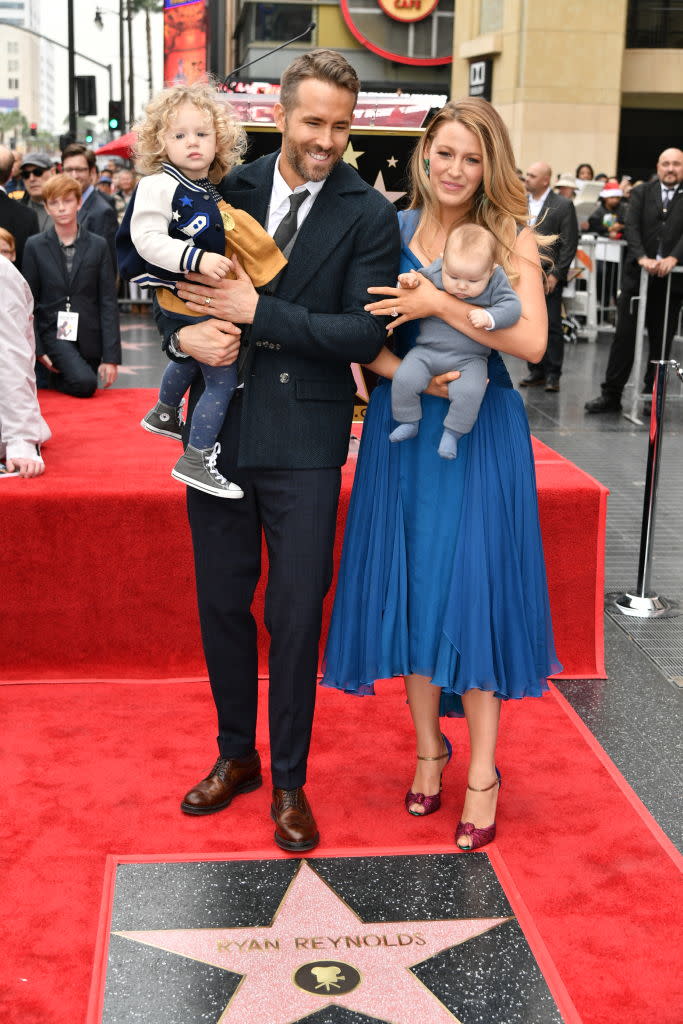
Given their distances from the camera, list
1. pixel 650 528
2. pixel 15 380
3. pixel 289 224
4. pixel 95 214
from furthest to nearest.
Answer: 1. pixel 95 214
2. pixel 650 528
3. pixel 15 380
4. pixel 289 224

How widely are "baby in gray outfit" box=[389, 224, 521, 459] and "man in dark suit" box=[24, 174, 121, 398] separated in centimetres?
456

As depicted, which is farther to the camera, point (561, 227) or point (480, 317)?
point (561, 227)

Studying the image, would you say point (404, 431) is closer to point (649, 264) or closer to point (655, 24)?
point (649, 264)

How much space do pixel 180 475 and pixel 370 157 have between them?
2.66m

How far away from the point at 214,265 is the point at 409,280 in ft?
1.71

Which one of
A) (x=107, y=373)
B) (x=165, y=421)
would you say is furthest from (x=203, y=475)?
(x=107, y=373)

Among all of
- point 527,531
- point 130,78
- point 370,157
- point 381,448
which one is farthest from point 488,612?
point 130,78

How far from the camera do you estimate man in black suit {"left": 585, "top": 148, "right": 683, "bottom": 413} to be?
985 cm

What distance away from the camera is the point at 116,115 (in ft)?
104

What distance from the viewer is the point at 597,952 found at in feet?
9.60

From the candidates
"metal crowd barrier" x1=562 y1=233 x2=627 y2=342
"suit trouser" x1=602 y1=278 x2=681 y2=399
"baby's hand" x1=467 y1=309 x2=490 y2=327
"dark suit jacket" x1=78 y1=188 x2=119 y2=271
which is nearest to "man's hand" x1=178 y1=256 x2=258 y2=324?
"baby's hand" x1=467 y1=309 x2=490 y2=327

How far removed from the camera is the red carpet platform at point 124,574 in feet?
14.7

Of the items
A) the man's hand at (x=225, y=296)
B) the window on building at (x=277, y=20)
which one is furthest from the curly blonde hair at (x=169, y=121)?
the window on building at (x=277, y=20)

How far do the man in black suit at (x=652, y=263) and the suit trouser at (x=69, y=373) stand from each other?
15.5 ft
